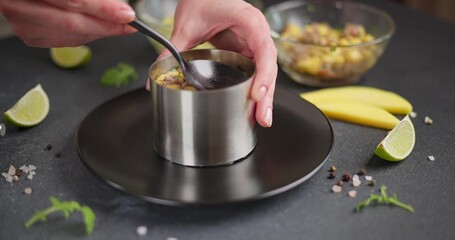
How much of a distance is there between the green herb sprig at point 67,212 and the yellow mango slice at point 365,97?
73cm

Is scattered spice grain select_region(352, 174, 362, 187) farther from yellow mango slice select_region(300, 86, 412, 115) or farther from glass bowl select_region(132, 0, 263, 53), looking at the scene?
glass bowl select_region(132, 0, 263, 53)

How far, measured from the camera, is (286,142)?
4.64ft

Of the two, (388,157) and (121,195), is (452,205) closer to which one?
(388,157)

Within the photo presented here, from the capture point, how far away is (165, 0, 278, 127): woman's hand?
4.77ft

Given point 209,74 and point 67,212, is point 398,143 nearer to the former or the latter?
point 209,74

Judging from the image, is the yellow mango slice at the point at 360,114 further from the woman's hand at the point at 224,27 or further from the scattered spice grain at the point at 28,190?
the scattered spice grain at the point at 28,190

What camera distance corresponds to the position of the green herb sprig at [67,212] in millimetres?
1183

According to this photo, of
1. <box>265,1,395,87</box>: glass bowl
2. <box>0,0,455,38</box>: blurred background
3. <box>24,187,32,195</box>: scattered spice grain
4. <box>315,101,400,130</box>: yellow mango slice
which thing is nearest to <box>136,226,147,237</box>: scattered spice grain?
<box>24,187,32,195</box>: scattered spice grain

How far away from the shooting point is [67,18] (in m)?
1.25

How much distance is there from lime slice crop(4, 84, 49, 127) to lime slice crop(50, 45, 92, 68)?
24 centimetres

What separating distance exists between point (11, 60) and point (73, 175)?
0.72 m

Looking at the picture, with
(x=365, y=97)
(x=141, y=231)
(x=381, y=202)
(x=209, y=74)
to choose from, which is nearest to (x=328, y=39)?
(x=365, y=97)

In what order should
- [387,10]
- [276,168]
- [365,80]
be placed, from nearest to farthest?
1. [276,168]
2. [365,80]
3. [387,10]

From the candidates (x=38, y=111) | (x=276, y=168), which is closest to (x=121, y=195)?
(x=276, y=168)
